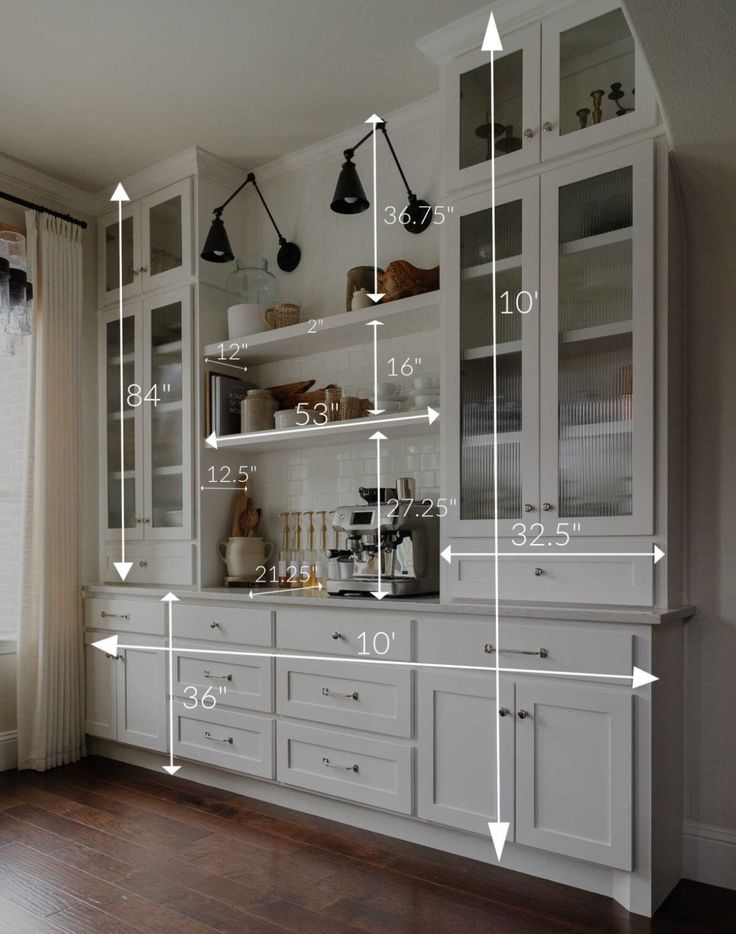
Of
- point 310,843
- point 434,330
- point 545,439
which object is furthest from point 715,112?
point 310,843

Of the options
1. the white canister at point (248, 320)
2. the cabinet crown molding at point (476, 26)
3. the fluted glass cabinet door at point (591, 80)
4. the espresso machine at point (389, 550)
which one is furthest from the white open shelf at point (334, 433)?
the cabinet crown molding at point (476, 26)

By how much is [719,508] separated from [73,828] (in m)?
2.66

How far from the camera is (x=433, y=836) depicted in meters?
2.79

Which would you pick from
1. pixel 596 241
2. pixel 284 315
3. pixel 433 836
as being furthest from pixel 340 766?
pixel 596 241

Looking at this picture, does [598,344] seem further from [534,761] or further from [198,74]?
[198,74]

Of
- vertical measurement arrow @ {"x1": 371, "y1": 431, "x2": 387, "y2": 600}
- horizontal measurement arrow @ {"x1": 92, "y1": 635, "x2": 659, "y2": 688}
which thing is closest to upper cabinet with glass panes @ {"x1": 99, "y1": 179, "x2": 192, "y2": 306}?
vertical measurement arrow @ {"x1": 371, "y1": 431, "x2": 387, "y2": 600}

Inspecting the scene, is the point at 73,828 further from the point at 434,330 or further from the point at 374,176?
the point at 374,176

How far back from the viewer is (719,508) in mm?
2588

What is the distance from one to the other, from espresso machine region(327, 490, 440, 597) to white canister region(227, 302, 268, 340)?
1069 millimetres

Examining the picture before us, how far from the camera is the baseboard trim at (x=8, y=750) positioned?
3.78m

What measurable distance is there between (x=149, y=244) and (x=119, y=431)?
990mm

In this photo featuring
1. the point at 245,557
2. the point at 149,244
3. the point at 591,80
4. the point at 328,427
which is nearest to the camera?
the point at 591,80

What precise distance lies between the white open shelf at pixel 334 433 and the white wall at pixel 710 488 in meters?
1.01

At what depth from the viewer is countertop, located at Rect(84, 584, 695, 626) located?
2354mm
